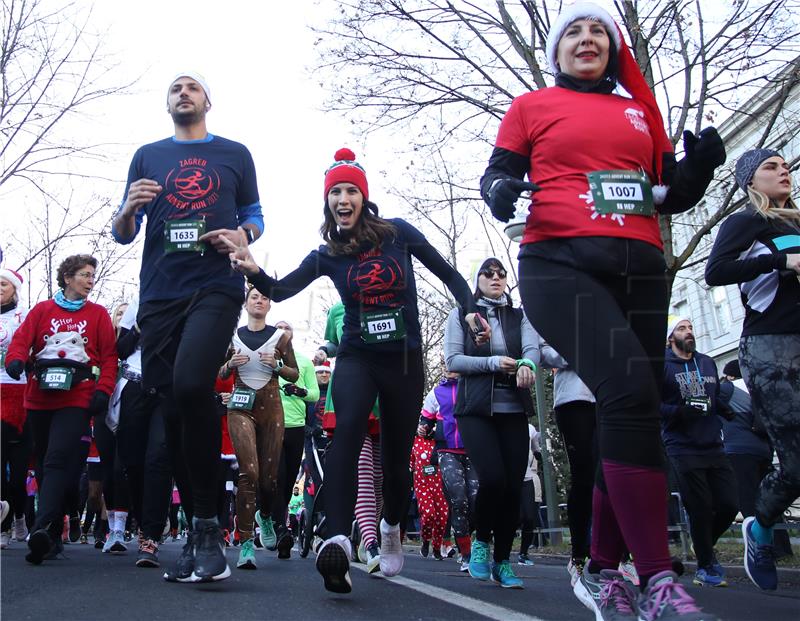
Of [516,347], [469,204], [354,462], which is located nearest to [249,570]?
[354,462]

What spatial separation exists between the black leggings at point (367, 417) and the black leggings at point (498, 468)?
766 mm

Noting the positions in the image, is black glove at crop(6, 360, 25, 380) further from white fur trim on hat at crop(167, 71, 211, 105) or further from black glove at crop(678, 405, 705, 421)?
black glove at crop(678, 405, 705, 421)

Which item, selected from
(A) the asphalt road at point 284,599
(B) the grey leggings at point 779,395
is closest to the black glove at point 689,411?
(A) the asphalt road at point 284,599

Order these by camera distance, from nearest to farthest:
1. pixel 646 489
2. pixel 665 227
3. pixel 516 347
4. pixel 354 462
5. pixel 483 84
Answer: pixel 646 489
pixel 354 462
pixel 516 347
pixel 665 227
pixel 483 84

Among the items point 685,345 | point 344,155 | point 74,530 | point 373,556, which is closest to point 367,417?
point 373,556

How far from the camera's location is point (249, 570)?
593 cm

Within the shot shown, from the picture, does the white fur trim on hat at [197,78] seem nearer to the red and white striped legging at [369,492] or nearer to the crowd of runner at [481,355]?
the crowd of runner at [481,355]

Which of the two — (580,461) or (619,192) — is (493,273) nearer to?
(580,461)

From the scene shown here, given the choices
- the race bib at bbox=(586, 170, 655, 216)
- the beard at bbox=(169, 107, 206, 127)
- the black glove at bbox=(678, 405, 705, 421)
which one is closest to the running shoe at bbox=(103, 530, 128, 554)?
the beard at bbox=(169, 107, 206, 127)

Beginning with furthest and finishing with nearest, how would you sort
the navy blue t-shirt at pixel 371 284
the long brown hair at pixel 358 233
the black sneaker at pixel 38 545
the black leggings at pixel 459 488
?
the black leggings at pixel 459 488 → the black sneaker at pixel 38 545 → the long brown hair at pixel 358 233 → the navy blue t-shirt at pixel 371 284

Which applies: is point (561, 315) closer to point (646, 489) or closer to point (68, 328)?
point (646, 489)

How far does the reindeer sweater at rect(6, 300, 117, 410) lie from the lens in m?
6.46

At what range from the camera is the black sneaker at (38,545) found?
224 inches

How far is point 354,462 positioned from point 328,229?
1.31 m
